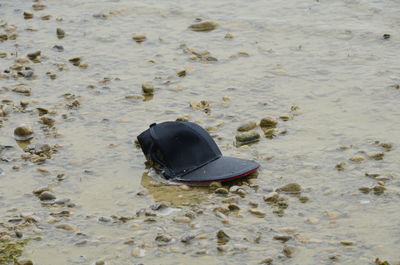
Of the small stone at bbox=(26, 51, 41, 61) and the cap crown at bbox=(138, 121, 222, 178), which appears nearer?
the cap crown at bbox=(138, 121, 222, 178)

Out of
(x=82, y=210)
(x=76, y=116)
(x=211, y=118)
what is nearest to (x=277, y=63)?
(x=211, y=118)

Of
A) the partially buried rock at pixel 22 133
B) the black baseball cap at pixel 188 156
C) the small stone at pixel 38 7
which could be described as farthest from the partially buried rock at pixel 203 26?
the black baseball cap at pixel 188 156

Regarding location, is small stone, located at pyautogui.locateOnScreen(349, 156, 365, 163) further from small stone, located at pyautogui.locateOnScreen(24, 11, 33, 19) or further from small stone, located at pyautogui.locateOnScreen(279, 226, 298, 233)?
small stone, located at pyautogui.locateOnScreen(24, 11, 33, 19)

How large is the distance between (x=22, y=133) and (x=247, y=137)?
231 cm

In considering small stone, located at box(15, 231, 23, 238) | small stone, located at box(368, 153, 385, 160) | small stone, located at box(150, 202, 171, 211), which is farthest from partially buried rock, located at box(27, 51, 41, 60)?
small stone, located at box(368, 153, 385, 160)

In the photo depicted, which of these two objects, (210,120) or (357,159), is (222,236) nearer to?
(357,159)

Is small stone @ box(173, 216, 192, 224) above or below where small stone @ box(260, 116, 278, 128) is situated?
below

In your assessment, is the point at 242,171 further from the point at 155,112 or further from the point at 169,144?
the point at 155,112

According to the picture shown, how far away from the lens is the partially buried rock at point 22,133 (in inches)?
320

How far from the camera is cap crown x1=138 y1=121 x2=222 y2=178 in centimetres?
714

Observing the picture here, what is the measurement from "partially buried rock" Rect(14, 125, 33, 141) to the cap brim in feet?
6.38

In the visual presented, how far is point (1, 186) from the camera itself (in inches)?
282

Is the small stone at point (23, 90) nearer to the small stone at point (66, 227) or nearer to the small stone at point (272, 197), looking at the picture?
the small stone at point (66, 227)

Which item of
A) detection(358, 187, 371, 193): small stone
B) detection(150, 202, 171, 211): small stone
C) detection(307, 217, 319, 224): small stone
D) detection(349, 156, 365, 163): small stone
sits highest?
detection(349, 156, 365, 163): small stone
